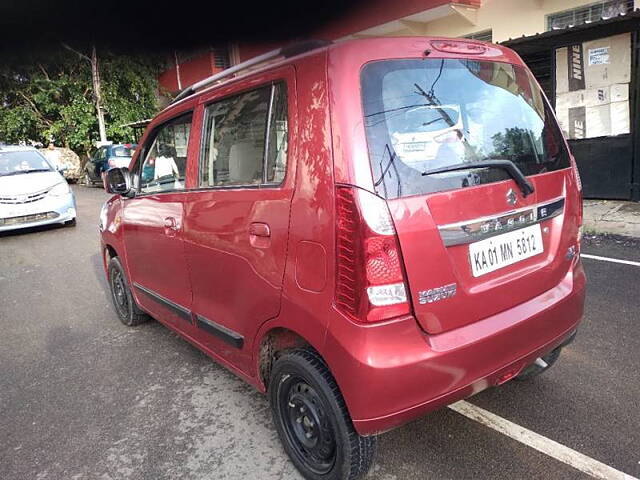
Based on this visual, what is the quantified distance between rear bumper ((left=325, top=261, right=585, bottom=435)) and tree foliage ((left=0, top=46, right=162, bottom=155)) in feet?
68.6

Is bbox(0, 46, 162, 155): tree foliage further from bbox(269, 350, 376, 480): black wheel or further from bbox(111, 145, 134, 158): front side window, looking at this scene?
bbox(269, 350, 376, 480): black wheel

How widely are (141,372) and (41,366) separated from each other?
876 mm

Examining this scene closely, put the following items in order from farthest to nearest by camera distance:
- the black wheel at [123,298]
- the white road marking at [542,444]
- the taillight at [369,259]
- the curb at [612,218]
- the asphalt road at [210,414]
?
the curb at [612,218] → the black wheel at [123,298] → the asphalt road at [210,414] → the white road marking at [542,444] → the taillight at [369,259]

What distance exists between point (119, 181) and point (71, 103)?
20909mm

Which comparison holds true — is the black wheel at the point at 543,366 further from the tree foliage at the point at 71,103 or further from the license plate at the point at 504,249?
the tree foliage at the point at 71,103

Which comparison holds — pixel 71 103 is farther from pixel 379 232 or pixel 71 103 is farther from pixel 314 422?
pixel 379 232

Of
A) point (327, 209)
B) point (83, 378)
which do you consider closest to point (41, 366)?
point (83, 378)

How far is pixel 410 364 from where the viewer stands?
6.17 ft

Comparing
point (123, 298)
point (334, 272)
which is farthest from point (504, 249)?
point (123, 298)

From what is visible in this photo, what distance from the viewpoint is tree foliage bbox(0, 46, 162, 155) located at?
68.3ft

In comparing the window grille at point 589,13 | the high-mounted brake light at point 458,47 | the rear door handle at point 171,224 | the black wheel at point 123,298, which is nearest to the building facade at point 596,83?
the window grille at point 589,13

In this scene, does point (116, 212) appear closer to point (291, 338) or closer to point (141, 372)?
point (141, 372)

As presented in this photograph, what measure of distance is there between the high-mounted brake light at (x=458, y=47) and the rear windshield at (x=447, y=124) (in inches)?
2.4

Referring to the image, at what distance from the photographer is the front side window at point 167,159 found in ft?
10.1
